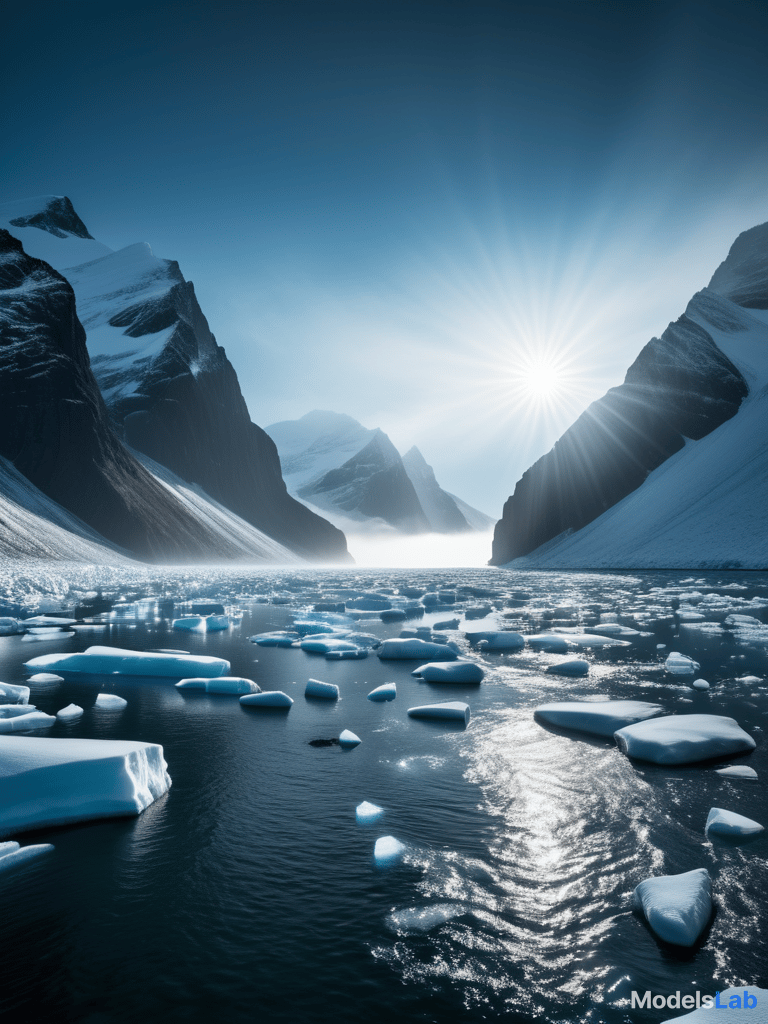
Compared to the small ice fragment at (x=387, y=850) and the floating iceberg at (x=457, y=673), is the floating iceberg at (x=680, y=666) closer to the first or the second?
the floating iceberg at (x=457, y=673)

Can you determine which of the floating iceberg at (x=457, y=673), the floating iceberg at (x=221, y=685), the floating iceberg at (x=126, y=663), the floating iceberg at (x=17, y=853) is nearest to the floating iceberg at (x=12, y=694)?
the floating iceberg at (x=221, y=685)

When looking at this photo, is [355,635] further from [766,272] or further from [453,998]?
[766,272]

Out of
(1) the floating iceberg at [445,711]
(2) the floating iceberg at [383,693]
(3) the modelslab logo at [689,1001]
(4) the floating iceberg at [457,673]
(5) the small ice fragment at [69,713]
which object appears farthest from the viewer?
(4) the floating iceberg at [457,673]

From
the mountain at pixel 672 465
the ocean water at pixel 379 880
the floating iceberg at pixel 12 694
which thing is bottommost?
the ocean water at pixel 379 880

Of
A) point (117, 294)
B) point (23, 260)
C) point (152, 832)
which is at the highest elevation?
point (117, 294)

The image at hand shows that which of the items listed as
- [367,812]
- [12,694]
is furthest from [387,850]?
[12,694]

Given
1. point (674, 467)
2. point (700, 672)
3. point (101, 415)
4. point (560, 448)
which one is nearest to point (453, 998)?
point (700, 672)

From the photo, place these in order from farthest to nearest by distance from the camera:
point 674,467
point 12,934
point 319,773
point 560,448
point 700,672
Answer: point 560,448 → point 674,467 → point 700,672 → point 319,773 → point 12,934
